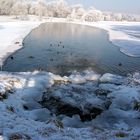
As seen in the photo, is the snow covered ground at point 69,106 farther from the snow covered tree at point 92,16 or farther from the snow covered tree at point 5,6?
the snow covered tree at point 92,16

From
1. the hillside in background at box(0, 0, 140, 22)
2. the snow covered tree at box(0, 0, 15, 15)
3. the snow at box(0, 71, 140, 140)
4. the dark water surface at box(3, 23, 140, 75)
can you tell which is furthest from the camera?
the hillside in background at box(0, 0, 140, 22)

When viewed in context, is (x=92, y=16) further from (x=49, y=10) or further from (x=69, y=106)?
(x=69, y=106)

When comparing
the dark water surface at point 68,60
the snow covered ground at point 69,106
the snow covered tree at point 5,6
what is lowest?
the dark water surface at point 68,60

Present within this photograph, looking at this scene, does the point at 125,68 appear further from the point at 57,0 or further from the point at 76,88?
the point at 57,0

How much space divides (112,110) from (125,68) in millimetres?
14112

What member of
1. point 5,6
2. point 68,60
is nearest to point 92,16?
point 5,6

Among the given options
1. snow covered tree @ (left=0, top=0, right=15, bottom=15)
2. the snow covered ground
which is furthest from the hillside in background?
the snow covered ground

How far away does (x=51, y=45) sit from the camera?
44.2 m

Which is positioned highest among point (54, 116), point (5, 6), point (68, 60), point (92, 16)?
point (5, 6)

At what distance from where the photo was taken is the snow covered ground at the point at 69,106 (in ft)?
37.9

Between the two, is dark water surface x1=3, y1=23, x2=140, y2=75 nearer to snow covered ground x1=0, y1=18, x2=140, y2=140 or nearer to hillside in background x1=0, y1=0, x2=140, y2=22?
snow covered ground x1=0, y1=18, x2=140, y2=140

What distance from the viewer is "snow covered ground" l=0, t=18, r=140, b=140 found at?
1155cm

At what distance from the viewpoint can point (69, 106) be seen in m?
17.4

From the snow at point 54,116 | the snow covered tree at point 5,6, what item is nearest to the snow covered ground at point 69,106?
the snow at point 54,116
